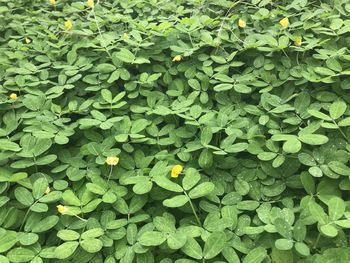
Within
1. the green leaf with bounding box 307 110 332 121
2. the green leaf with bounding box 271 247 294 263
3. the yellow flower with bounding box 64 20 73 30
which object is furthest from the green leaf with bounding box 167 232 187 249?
the yellow flower with bounding box 64 20 73 30

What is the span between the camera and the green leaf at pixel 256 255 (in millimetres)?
1134

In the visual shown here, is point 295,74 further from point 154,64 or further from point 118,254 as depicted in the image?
point 118,254

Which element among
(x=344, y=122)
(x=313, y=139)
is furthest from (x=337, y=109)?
(x=313, y=139)

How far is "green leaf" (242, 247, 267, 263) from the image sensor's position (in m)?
1.13

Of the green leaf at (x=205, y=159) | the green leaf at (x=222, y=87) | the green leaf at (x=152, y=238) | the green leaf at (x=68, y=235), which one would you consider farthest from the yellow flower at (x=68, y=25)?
the green leaf at (x=152, y=238)

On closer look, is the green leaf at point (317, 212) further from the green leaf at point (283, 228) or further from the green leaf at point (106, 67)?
the green leaf at point (106, 67)

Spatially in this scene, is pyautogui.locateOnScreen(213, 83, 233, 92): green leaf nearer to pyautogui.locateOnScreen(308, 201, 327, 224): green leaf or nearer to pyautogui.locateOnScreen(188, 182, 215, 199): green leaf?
pyautogui.locateOnScreen(188, 182, 215, 199): green leaf

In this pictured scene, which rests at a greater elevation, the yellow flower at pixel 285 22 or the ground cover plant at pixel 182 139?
the yellow flower at pixel 285 22

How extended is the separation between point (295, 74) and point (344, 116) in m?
0.34

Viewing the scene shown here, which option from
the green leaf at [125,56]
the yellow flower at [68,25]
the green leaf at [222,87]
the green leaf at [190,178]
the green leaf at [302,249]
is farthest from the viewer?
the yellow flower at [68,25]

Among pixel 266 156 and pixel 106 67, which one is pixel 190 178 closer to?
pixel 266 156

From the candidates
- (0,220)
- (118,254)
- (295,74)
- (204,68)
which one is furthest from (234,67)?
(0,220)

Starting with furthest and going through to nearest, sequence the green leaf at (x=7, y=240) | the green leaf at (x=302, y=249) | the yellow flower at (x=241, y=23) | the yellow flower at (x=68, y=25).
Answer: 1. the yellow flower at (x=68, y=25)
2. the yellow flower at (x=241, y=23)
3. the green leaf at (x=7, y=240)
4. the green leaf at (x=302, y=249)

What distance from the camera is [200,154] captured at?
4.84ft
